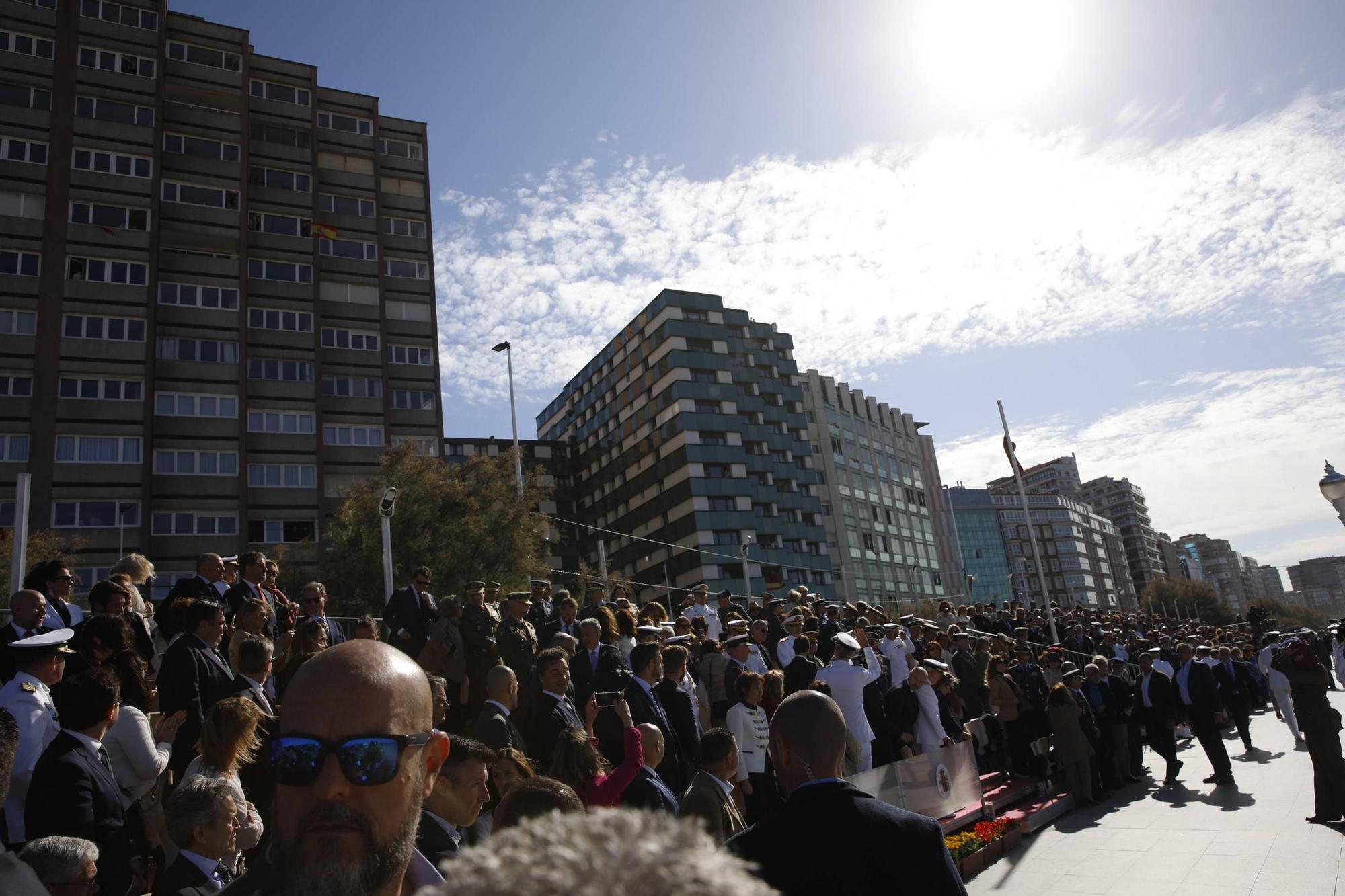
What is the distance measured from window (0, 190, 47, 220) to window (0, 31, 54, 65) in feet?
24.8

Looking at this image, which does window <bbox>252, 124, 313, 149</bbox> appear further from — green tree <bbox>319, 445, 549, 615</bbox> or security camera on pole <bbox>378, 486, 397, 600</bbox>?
security camera on pole <bbox>378, 486, 397, 600</bbox>

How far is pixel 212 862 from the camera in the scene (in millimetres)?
3725

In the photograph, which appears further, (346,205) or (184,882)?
(346,205)

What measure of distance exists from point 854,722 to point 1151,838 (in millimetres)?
4153

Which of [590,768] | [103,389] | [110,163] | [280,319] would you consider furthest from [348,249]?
[590,768]

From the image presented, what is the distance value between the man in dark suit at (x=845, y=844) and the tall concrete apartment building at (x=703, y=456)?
203 feet

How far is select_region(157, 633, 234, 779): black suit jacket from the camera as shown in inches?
239

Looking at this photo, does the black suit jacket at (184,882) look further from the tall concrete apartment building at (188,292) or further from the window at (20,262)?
the window at (20,262)

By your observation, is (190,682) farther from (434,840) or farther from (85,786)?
(434,840)

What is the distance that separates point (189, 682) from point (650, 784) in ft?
11.1

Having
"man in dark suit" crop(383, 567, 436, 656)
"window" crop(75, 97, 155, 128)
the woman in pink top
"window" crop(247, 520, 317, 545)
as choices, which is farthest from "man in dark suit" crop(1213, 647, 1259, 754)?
"window" crop(75, 97, 155, 128)

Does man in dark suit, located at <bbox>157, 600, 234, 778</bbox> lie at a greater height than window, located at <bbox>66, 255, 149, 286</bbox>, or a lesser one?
lesser

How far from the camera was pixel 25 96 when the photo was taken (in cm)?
4325

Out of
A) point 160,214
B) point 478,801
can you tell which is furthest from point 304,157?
point 478,801
